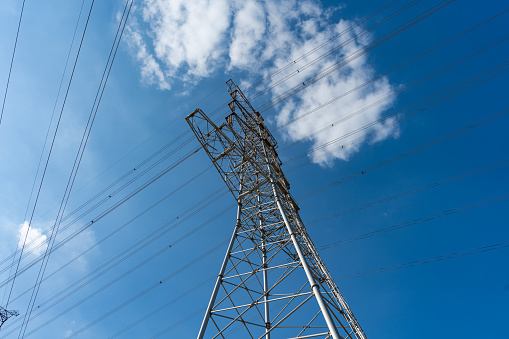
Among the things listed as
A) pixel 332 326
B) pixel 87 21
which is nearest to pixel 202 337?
pixel 332 326

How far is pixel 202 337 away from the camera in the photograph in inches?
323

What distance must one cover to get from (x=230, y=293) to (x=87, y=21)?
10147 mm

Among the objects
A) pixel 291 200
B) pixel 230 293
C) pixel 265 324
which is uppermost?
pixel 291 200

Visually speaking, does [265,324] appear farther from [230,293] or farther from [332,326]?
[332,326]

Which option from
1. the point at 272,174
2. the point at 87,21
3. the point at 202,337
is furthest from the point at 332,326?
the point at 87,21

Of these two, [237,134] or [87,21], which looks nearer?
[87,21]

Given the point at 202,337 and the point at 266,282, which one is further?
the point at 266,282

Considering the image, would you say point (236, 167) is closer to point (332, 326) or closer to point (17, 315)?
point (332, 326)

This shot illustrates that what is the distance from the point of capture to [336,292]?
366 inches

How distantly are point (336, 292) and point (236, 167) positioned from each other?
24.8ft

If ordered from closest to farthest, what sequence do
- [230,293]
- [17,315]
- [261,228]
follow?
[230,293]
[261,228]
[17,315]

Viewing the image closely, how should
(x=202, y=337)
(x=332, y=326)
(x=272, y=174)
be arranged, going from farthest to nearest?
(x=272, y=174), (x=202, y=337), (x=332, y=326)

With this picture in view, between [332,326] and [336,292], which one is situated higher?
[336,292]

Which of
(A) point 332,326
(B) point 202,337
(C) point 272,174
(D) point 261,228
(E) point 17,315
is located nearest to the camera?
(A) point 332,326
